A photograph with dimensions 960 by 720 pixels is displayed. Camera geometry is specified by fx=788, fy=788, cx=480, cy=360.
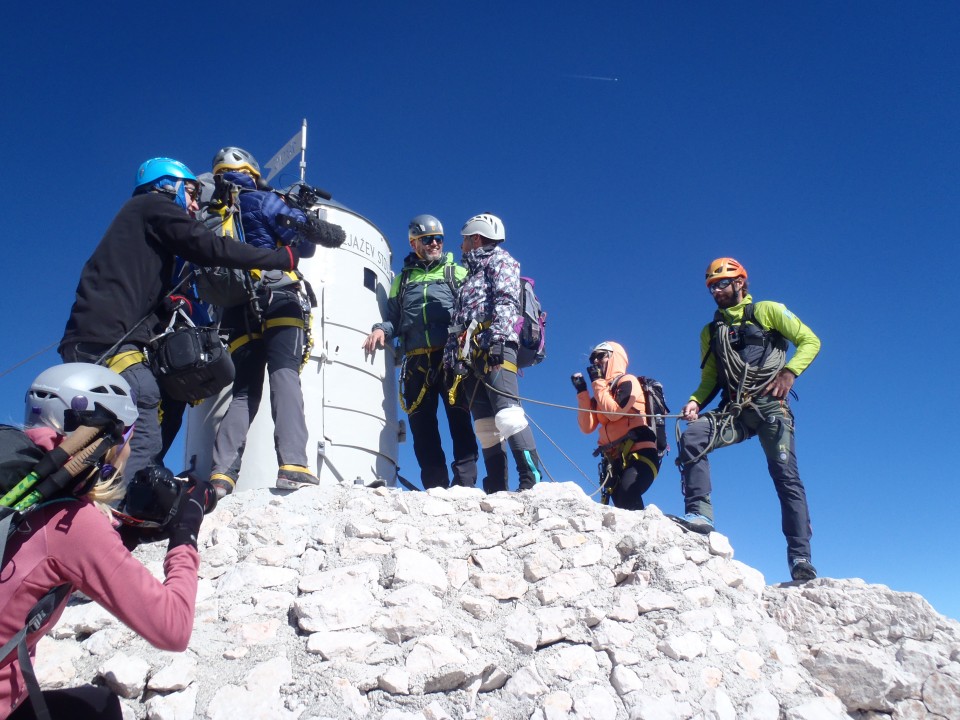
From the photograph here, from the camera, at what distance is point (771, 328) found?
635cm

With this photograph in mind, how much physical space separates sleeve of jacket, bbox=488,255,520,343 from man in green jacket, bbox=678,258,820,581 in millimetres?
1575

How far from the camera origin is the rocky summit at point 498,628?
12.1 ft

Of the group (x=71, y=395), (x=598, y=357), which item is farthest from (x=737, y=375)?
(x=71, y=395)

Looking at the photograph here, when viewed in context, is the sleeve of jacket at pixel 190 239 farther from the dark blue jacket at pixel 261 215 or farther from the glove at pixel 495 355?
the glove at pixel 495 355

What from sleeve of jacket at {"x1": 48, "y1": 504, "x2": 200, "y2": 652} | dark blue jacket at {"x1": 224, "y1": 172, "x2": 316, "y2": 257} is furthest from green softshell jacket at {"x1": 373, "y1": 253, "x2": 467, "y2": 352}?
sleeve of jacket at {"x1": 48, "y1": 504, "x2": 200, "y2": 652}

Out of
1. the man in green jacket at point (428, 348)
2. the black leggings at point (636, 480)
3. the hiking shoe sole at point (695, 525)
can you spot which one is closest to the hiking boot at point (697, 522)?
the hiking shoe sole at point (695, 525)

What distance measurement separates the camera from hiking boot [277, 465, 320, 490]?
5.50 meters

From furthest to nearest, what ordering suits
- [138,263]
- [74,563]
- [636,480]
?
[636,480] → [138,263] → [74,563]

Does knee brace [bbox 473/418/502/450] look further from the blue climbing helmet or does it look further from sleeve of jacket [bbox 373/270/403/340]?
the blue climbing helmet

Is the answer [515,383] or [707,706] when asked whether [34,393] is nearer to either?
[707,706]

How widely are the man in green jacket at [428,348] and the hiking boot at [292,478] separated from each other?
5.10 feet

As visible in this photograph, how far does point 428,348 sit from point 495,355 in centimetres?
97

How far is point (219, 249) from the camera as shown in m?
4.78

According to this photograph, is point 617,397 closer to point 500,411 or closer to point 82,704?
point 500,411
